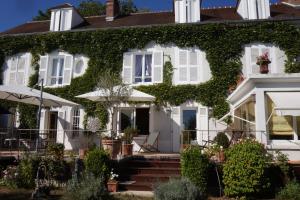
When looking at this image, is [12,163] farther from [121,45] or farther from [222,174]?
[121,45]

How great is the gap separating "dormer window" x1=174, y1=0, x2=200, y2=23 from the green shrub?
1108cm

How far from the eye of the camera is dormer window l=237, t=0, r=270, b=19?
57.0ft

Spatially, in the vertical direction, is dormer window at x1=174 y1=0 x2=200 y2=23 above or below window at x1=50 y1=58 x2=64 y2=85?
above

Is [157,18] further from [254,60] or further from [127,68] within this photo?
[254,60]

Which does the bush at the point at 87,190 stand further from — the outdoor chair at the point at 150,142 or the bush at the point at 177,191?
the outdoor chair at the point at 150,142

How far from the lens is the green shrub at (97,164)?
9547 mm

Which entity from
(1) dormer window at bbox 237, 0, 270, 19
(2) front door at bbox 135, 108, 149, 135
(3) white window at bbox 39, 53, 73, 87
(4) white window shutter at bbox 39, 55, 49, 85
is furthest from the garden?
(1) dormer window at bbox 237, 0, 270, 19

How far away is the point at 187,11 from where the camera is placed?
18016 millimetres

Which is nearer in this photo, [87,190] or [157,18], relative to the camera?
[87,190]

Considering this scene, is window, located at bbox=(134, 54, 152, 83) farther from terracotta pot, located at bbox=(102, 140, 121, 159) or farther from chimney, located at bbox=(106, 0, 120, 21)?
terracotta pot, located at bbox=(102, 140, 121, 159)

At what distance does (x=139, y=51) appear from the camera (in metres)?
17.9

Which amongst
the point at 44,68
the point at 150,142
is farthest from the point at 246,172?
the point at 44,68

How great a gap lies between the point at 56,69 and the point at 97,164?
11.1 m

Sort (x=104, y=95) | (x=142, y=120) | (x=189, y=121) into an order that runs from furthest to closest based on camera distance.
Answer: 1. (x=142, y=120)
2. (x=189, y=121)
3. (x=104, y=95)
